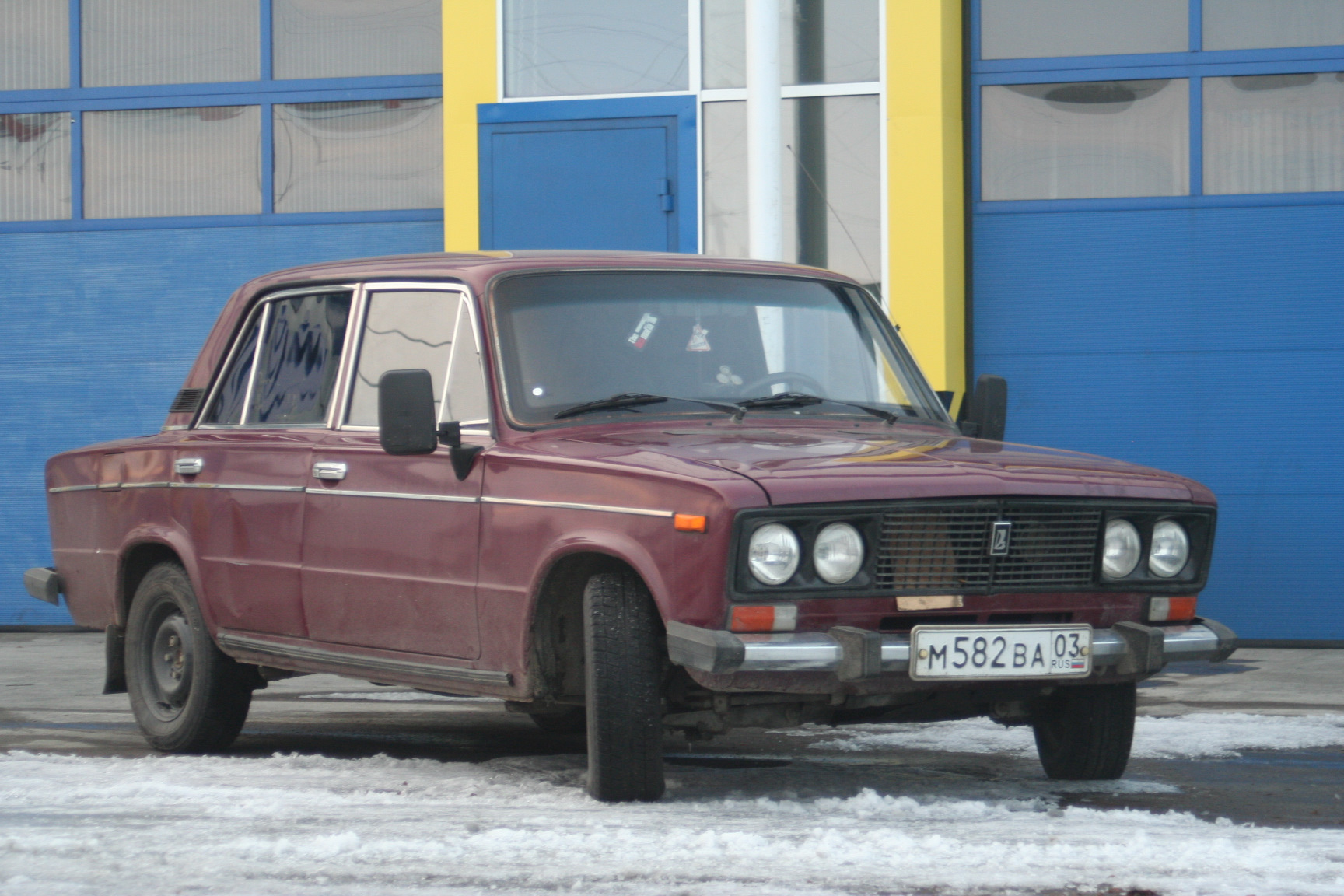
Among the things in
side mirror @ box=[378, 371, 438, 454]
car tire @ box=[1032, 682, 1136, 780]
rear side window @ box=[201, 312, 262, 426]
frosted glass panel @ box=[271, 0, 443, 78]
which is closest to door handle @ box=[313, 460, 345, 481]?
side mirror @ box=[378, 371, 438, 454]

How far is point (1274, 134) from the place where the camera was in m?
11.5

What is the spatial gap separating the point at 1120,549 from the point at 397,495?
2.32 metres

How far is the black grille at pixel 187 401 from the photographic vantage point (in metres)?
7.22

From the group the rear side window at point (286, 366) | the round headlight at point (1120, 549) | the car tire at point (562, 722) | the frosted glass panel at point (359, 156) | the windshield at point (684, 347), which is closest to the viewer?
the round headlight at point (1120, 549)

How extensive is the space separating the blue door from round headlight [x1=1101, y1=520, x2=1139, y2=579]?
21.5 ft

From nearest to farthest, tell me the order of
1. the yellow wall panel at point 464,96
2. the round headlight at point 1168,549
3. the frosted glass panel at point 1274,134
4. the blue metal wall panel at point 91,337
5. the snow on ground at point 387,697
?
the round headlight at point 1168,549, the snow on ground at point 387,697, the frosted glass panel at point 1274,134, the yellow wall panel at point 464,96, the blue metal wall panel at point 91,337

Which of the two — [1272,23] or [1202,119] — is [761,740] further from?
[1272,23]

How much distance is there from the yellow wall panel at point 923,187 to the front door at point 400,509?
549cm

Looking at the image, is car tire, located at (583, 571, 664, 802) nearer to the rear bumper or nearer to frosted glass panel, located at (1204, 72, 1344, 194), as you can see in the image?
the rear bumper

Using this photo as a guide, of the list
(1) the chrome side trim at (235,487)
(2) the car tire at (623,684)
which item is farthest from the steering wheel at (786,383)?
(1) the chrome side trim at (235,487)

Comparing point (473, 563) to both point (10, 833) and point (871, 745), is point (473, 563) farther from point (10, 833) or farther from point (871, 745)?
point (871, 745)

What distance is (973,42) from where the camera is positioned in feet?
38.6

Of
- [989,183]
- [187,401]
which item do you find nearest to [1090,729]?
[187,401]

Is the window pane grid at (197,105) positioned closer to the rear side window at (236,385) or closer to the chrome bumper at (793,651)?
the rear side window at (236,385)
